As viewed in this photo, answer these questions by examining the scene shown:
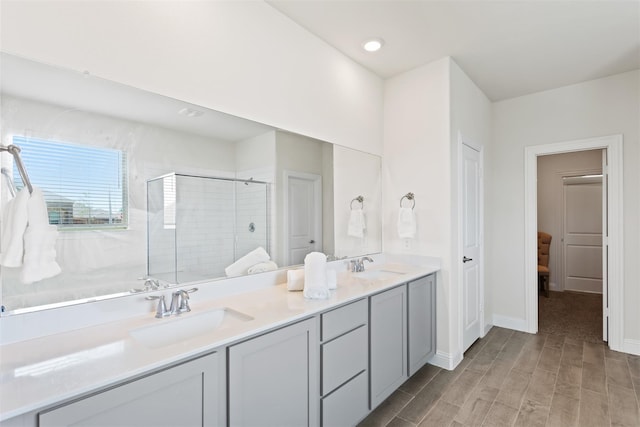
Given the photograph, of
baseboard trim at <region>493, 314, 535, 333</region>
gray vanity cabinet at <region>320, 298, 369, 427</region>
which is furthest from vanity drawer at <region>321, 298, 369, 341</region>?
baseboard trim at <region>493, 314, 535, 333</region>

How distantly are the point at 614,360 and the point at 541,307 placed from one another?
1.70m

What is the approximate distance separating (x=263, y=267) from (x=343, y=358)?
0.75 metres

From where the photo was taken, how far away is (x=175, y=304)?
1.52 metres

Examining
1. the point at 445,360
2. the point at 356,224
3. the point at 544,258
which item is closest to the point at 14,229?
the point at 356,224

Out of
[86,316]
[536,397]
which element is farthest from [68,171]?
[536,397]

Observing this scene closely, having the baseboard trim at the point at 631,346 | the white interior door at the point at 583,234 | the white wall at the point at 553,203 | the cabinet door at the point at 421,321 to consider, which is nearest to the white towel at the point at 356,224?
the cabinet door at the point at 421,321

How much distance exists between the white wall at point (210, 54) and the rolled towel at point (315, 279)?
3.11 ft

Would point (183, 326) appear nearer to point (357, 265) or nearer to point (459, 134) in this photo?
point (357, 265)

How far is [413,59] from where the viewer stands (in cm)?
282

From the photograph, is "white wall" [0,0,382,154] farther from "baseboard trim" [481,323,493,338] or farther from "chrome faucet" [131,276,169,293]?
"baseboard trim" [481,323,493,338]

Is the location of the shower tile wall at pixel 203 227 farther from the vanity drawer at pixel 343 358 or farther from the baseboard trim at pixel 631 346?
the baseboard trim at pixel 631 346

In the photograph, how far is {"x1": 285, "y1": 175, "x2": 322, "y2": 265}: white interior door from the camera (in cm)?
230

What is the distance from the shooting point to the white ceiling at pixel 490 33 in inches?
83.7

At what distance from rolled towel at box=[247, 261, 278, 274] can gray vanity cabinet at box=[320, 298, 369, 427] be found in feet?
1.94
